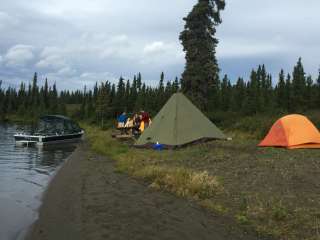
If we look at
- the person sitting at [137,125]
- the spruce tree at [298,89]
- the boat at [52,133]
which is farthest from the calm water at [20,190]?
the spruce tree at [298,89]

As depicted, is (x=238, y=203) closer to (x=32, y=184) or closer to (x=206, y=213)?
(x=206, y=213)

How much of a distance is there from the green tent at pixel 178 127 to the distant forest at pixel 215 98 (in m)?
14.0

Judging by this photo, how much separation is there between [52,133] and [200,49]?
15.1 m

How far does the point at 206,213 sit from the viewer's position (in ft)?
29.2

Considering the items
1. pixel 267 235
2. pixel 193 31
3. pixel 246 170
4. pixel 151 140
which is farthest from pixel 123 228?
pixel 193 31

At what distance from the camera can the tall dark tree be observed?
32281mm

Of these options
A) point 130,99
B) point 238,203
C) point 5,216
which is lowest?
point 5,216

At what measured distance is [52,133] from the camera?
1483 inches

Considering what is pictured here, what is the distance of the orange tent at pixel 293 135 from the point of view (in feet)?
58.2

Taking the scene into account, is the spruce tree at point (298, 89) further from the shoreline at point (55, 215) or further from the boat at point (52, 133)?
the shoreline at point (55, 215)

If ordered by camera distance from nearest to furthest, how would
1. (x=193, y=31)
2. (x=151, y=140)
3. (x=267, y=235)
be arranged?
(x=267, y=235) → (x=151, y=140) → (x=193, y=31)

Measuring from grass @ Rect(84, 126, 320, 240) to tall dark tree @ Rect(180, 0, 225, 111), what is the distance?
15.0 metres

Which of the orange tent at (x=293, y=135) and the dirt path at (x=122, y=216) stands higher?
the orange tent at (x=293, y=135)

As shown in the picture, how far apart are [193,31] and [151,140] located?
13835 millimetres
